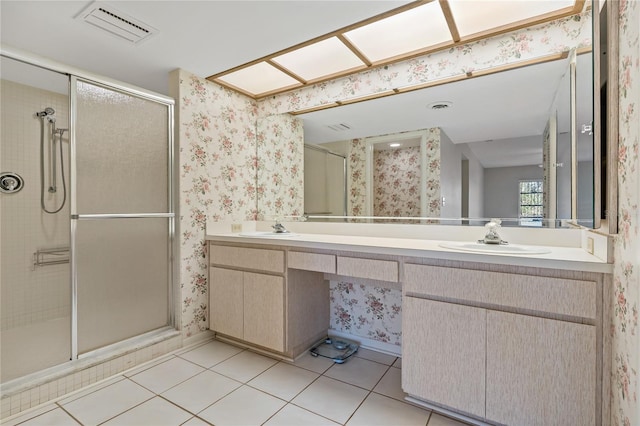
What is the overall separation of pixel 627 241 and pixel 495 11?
4.35 ft

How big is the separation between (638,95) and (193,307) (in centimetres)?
265

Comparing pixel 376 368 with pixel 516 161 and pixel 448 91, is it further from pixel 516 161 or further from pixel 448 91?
pixel 448 91

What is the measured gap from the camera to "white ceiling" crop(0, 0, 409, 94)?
1548mm

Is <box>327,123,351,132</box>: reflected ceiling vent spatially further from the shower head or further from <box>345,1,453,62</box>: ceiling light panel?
the shower head

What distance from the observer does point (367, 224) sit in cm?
229

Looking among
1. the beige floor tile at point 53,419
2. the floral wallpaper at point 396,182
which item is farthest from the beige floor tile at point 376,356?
the beige floor tile at point 53,419

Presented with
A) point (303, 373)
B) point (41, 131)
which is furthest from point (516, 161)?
point (41, 131)

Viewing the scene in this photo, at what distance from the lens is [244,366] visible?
2020 millimetres

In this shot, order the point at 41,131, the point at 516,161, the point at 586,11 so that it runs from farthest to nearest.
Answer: the point at 41,131, the point at 516,161, the point at 586,11

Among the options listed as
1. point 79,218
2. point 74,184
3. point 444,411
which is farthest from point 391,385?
point 74,184

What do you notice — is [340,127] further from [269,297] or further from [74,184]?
[74,184]

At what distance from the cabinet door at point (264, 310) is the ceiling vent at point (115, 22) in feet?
5.32

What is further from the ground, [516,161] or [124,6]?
[124,6]

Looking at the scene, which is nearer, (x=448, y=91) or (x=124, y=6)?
(x=124, y=6)
